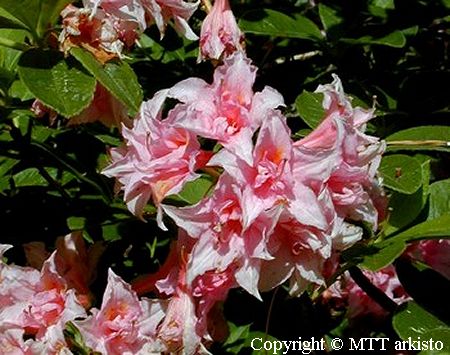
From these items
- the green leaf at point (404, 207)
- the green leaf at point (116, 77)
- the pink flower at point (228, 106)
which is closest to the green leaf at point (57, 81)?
the green leaf at point (116, 77)

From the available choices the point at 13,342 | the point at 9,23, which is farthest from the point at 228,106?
the point at 13,342

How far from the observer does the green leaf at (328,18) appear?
1.93 metres

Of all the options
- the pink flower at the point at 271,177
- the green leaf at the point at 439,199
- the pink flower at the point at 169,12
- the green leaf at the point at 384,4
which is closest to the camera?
the pink flower at the point at 271,177

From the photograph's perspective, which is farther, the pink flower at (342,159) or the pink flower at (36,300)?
the pink flower at (36,300)

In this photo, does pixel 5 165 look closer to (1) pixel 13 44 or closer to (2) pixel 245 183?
(1) pixel 13 44

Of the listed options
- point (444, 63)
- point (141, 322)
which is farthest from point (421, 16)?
point (141, 322)

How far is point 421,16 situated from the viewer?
83.9 inches

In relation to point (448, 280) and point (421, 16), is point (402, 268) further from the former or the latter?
point (421, 16)

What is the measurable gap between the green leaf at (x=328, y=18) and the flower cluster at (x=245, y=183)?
2.01 ft

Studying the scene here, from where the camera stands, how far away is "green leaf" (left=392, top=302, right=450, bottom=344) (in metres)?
1.37

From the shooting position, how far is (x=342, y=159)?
123 cm

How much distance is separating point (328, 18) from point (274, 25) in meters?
0.18

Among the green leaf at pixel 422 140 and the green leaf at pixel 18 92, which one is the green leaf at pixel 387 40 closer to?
the green leaf at pixel 422 140

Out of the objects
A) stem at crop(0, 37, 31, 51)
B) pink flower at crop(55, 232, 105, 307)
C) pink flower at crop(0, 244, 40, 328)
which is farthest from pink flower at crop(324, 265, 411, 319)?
stem at crop(0, 37, 31, 51)
